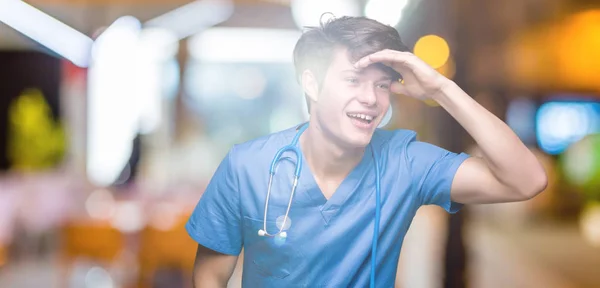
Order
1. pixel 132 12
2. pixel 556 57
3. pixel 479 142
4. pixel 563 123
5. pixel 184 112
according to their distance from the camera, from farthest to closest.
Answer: pixel 563 123
pixel 556 57
pixel 132 12
pixel 184 112
pixel 479 142

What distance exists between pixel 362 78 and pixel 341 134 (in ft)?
0.38

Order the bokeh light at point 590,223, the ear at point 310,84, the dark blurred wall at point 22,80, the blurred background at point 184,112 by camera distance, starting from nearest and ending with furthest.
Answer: the ear at point 310,84 < the blurred background at point 184,112 < the dark blurred wall at point 22,80 < the bokeh light at point 590,223

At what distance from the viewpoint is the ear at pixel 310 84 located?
1.44 metres

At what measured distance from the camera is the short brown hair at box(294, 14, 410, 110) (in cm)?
138

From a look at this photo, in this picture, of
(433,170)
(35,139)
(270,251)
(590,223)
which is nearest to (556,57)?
(590,223)

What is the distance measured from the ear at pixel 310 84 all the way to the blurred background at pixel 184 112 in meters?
0.10

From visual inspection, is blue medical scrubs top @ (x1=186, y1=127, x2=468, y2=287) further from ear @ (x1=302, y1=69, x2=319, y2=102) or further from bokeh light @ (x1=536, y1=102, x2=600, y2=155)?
bokeh light @ (x1=536, y1=102, x2=600, y2=155)

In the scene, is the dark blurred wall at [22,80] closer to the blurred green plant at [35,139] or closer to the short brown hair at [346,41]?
the blurred green plant at [35,139]

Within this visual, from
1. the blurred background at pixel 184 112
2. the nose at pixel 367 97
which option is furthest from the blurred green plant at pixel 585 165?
the nose at pixel 367 97

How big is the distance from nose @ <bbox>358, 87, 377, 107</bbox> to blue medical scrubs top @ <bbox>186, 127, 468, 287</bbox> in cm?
10

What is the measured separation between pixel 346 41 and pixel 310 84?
0.11m

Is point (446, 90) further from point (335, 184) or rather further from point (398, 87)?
point (335, 184)

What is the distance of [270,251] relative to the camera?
1.46 meters

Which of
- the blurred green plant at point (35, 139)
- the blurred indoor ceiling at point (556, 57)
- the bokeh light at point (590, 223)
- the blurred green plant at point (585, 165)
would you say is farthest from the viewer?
the blurred green plant at point (585, 165)
